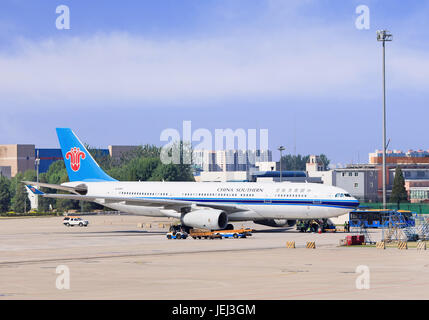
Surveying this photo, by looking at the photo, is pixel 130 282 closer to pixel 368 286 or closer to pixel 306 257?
pixel 368 286

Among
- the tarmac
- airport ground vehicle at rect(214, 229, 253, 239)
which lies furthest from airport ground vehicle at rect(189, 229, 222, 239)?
the tarmac

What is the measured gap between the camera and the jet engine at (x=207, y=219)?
74938 mm

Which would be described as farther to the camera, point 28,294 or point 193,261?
point 193,261

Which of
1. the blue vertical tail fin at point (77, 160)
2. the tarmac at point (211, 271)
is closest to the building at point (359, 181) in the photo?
the blue vertical tail fin at point (77, 160)

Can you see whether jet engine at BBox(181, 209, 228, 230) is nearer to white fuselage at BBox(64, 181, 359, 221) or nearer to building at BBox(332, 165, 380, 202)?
white fuselage at BBox(64, 181, 359, 221)

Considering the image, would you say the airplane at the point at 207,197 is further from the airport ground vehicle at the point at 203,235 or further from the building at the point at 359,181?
the building at the point at 359,181

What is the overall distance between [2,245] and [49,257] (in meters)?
15.6

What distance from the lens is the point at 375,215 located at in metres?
101

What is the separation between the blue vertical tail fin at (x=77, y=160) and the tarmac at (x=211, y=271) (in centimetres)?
2517

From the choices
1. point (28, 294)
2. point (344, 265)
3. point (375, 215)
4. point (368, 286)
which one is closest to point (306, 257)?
point (344, 265)

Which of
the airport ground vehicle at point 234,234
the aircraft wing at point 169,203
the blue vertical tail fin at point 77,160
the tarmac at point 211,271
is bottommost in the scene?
the airport ground vehicle at point 234,234

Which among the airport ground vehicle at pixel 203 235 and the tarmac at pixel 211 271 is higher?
the tarmac at pixel 211 271

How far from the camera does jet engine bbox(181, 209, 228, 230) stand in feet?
246

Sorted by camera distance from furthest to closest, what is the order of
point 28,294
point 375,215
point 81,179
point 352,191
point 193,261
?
point 352,191 → point 375,215 → point 81,179 → point 193,261 → point 28,294
